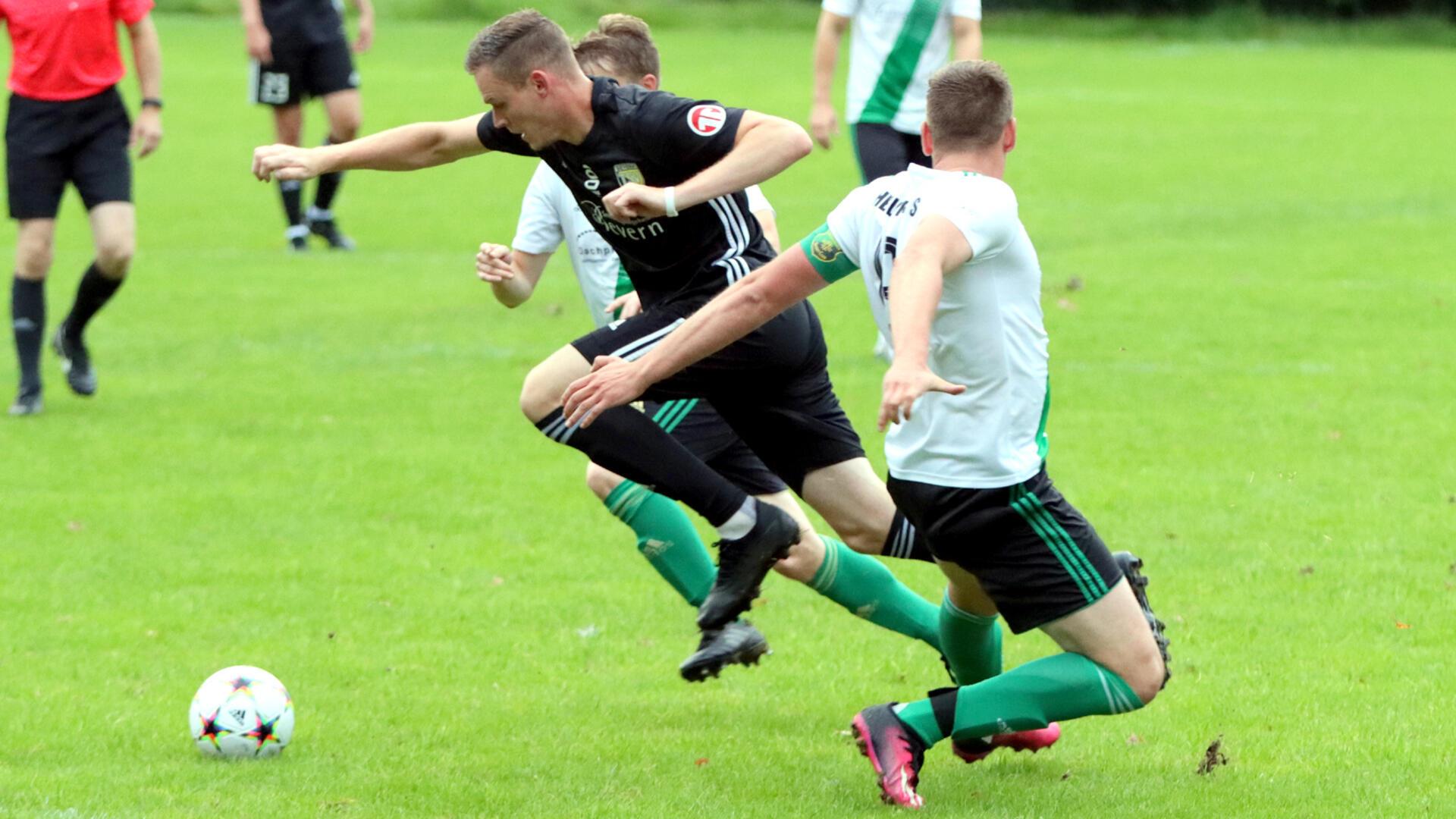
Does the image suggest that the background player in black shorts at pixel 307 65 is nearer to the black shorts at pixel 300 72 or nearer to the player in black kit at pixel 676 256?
the black shorts at pixel 300 72

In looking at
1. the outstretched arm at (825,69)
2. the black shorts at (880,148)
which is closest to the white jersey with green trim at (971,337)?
the black shorts at (880,148)

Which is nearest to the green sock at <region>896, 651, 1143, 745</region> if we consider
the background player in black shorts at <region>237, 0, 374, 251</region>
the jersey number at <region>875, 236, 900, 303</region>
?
the jersey number at <region>875, 236, 900, 303</region>

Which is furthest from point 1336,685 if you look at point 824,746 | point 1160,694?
point 824,746

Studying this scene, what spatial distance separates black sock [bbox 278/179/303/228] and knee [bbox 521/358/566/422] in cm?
1023

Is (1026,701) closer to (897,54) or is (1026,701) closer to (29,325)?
(897,54)

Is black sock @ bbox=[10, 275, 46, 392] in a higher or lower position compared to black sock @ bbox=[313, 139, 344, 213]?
higher

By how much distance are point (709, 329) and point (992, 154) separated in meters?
0.76

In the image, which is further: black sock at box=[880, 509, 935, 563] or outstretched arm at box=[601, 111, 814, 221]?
black sock at box=[880, 509, 935, 563]

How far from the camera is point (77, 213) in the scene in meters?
17.6

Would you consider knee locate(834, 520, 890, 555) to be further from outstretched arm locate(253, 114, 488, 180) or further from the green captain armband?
outstretched arm locate(253, 114, 488, 180)

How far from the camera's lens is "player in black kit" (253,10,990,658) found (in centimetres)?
507

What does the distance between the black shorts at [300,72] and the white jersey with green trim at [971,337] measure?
1064 centimetres

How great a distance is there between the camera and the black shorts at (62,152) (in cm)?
933

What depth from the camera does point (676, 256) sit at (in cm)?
538
